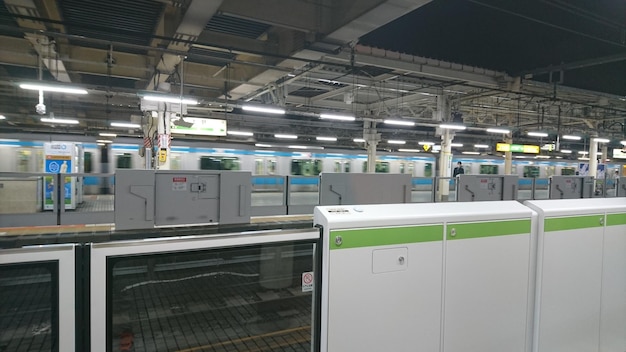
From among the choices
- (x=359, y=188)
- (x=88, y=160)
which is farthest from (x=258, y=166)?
(x=359, y=188)

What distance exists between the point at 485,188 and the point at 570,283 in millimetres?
8118

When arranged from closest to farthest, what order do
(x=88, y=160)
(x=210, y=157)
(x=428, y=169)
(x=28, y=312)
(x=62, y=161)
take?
(x=28, y=312), (x=62, y=161), (x=88, y=160), (x=210, y=157), (x=428, y=169)

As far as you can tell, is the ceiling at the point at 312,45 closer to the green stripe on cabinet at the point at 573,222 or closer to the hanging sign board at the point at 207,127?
the hanging sign board at the point at 207,127

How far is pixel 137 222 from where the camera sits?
6.27 m

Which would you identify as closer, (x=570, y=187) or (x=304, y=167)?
(x=570, y=187)

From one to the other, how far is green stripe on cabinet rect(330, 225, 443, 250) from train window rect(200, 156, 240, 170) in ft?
47.0

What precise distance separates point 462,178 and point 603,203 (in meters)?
7.11

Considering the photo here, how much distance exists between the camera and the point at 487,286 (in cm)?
228

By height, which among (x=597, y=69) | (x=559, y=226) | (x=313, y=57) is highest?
(x=597, y=69)

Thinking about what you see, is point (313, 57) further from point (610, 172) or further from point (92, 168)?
point (610, 172)

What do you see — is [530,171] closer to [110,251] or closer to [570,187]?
[570,187]

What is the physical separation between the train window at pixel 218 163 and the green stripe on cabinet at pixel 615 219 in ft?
47.1

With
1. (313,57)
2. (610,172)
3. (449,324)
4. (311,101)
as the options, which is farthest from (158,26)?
(610,172)

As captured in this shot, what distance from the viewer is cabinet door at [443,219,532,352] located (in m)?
2.17
